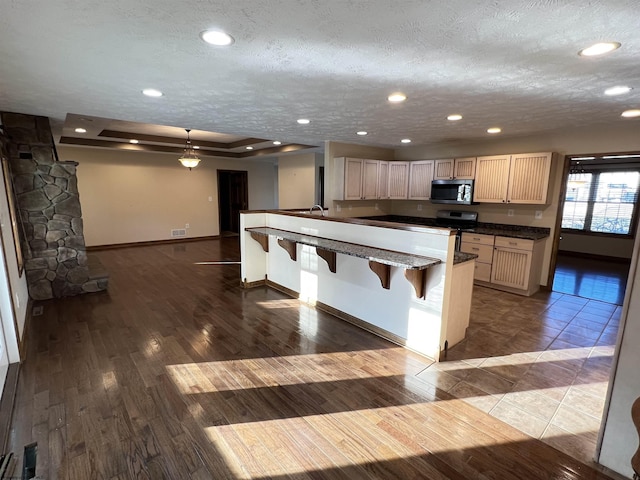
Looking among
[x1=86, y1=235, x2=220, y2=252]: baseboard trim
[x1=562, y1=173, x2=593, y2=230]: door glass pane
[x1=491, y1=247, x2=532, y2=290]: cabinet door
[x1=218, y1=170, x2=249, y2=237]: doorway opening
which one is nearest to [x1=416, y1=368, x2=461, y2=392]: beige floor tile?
[x1=491, y1=247, x2=532, y2=290]: cabinet door

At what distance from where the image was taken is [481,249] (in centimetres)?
480

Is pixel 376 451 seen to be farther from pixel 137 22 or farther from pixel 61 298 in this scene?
pixel 61 298

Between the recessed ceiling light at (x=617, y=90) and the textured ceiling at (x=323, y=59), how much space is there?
69 millimetres

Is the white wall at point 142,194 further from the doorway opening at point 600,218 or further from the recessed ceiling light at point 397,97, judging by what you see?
the doorway opening at point 600,218

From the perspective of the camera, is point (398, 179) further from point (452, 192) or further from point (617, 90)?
point (617, 90)

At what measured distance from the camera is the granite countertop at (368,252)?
258 cm

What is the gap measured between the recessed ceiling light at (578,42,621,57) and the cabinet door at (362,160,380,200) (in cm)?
388

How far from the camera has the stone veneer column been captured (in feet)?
12.4

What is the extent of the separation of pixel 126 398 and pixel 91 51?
2327 mm

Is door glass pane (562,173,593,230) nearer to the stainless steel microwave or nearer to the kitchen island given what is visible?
the stainless steel microwave

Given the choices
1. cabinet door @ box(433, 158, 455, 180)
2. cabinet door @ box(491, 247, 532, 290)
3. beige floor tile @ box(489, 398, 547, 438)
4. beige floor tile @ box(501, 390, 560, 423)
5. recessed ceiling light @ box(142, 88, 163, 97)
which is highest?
recessed ceiling light @ box(142, 88, 163, 97)

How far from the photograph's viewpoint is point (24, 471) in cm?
165

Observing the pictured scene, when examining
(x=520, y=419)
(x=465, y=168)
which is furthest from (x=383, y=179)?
(x=520, y=419)

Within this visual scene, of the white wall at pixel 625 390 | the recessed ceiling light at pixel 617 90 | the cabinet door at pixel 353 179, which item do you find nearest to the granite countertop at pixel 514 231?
the cabinet door at pixel 353 179
